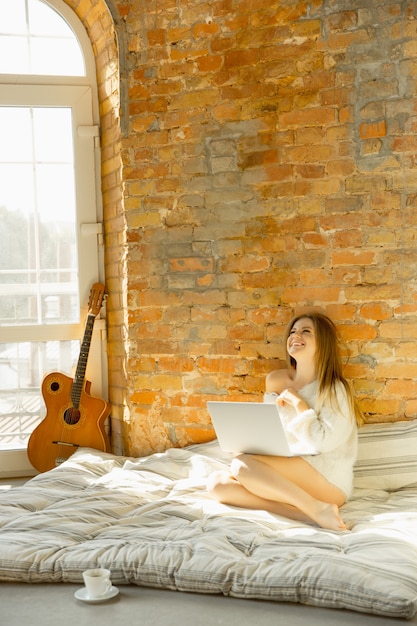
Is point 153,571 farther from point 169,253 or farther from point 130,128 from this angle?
point 130,128

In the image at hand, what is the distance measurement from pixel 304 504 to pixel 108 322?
69.9 inches

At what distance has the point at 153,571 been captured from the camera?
2.43 metres

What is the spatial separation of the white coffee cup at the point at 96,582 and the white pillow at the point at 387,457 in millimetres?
1555

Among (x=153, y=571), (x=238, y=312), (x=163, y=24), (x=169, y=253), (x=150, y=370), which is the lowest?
(x=153, y=571)

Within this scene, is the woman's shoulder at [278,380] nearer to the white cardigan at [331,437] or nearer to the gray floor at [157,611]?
the white cardigan at [331,437]

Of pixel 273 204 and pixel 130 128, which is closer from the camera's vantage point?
pixel 273 204

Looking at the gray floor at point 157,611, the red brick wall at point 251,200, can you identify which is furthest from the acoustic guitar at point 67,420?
the gray floor at point 157,611

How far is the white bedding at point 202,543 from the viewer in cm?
228

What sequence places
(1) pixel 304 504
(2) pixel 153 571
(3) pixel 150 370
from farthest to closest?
(3) pixel 150 370
(1) pixel 304 504
(2) pixel 153 571

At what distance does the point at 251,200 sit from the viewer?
150 inches

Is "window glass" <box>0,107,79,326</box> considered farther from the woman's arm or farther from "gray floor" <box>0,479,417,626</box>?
"gray floor" <box>0,479,417,626</box>

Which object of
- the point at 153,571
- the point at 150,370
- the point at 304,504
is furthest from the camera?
the point at 150,370

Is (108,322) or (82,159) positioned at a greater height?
(82,159)

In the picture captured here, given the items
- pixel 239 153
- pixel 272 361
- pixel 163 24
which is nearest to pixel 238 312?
pixel 272 361
